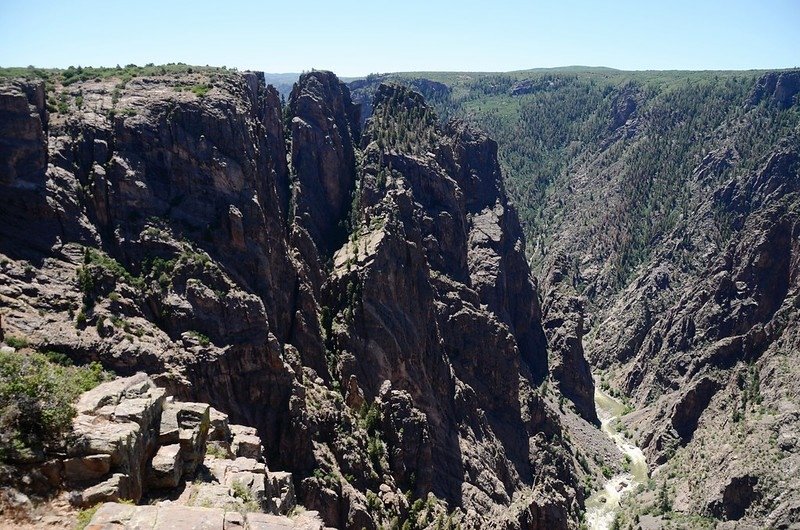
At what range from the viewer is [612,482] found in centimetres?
12100

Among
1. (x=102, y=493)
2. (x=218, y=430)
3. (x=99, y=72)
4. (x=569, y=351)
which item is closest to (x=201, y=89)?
(x=99, y=72)

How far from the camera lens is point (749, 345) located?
132375 millimetres

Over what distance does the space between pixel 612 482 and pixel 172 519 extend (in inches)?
4458

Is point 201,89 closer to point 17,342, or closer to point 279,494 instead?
point 17,342

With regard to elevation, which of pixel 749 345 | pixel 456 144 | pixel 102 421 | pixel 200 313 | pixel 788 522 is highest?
pixel 456 144

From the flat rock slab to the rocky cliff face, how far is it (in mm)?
29102

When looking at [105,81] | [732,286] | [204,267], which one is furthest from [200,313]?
[732,286]

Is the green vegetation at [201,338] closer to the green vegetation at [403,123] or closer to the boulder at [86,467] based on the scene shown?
the boulder at [86,467]

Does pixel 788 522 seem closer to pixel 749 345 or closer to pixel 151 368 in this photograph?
pixel 749 345

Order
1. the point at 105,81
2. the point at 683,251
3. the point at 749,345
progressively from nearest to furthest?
1. the point at 105,81
2. the point at 749,345
3. the point at 683,251

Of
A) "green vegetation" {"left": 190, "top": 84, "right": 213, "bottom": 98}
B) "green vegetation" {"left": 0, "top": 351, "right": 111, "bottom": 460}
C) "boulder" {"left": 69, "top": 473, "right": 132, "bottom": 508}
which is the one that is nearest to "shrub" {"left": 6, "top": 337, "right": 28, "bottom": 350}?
"green vegetation" {"left": 0, "top": 351, "right": 111, "bottom": 460}

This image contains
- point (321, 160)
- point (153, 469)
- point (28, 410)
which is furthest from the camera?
point (321, 160)

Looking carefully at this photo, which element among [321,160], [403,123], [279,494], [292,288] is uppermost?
[403,123]

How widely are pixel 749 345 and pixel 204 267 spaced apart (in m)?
115
